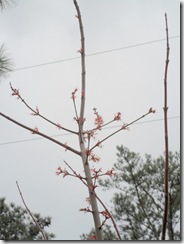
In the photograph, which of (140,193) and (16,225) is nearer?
(16,225)

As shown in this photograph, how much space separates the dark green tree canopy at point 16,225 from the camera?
0.52m

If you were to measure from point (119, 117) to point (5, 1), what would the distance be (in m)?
0.91

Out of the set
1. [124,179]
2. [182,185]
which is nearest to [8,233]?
[182,185]

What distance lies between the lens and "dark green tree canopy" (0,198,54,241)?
524 mm

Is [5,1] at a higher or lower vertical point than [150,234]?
higher

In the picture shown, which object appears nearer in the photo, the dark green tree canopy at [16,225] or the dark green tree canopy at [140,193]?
the dark green tree canopy at [16,225]

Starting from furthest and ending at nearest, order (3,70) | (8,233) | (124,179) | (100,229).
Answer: (124,179) < (3,70) < (8,233) < (100,229)

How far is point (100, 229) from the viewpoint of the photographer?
174 mm

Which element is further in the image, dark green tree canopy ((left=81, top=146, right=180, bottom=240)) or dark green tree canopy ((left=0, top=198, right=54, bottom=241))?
dark green tree canopy ((left=81, top=146, right=180, bottom=240))

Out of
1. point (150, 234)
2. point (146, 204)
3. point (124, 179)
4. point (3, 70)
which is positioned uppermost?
point (3, 70)

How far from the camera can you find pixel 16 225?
58cm

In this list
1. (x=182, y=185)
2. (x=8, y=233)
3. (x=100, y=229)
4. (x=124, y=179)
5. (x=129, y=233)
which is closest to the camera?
(x=100, y=229)

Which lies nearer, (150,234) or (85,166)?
(85,166)

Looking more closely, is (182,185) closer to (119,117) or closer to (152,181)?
(119,117)
